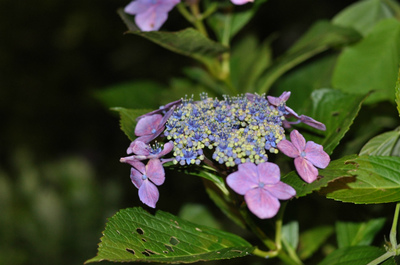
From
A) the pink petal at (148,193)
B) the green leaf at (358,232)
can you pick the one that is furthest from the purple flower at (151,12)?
the green leaf at (358,232)

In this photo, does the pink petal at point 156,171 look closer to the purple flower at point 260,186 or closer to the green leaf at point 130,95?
the purple flower at point 260,186

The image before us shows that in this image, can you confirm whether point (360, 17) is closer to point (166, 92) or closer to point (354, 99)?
point (354, 99)

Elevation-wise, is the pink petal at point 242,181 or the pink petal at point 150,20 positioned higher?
the pink petal at point 150,20

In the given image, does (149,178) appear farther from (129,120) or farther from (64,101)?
(64,101)

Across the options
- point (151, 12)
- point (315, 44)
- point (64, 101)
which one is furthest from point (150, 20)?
point (64, 101)

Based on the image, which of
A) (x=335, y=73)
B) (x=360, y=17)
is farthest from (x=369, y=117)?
(x=360, y=17)

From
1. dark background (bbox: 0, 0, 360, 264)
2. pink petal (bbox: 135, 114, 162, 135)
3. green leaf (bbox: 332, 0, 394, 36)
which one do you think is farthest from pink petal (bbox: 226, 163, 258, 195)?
dark background (bbox: 0, 0, 360, 264)

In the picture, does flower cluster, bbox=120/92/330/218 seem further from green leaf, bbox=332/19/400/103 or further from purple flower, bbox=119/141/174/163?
green leaf, bbox=332/19/400/103
